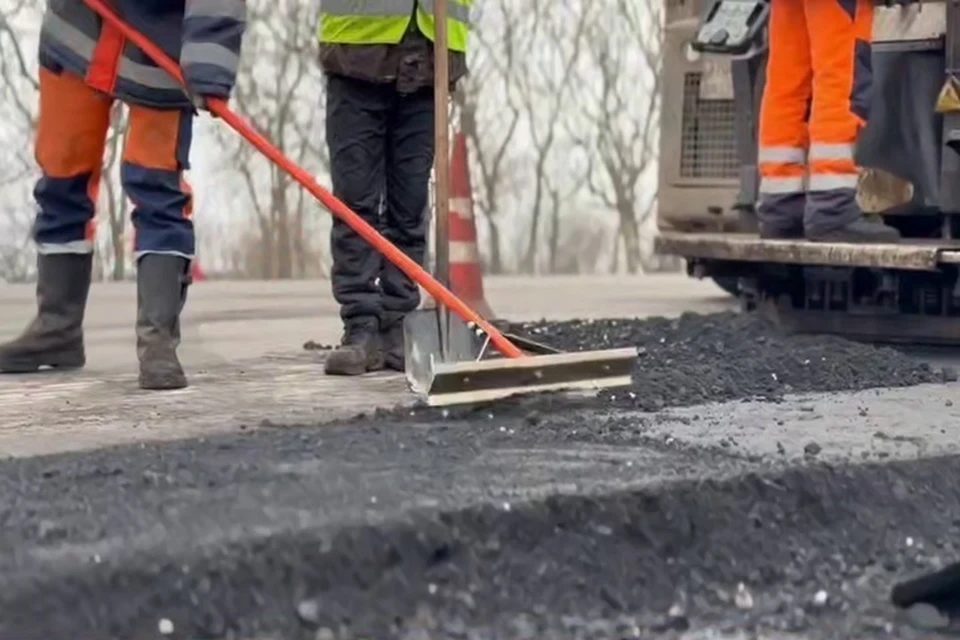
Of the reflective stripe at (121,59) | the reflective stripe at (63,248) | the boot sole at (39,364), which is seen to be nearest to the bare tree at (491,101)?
the boot sole at (39,364)

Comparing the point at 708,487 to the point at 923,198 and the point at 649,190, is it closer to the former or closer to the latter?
the point at 923,198

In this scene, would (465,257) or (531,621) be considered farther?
(465,257)

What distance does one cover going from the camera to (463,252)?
6988 mm

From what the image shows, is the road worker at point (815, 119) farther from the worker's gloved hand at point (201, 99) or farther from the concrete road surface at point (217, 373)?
the worker's gloved hand at point (201, 99)

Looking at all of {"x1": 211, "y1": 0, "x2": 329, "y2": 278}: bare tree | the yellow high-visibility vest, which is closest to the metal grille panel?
the yellow high-visibility vest

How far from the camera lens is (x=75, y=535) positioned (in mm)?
2953

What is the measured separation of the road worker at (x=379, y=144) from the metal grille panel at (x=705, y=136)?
2.18m

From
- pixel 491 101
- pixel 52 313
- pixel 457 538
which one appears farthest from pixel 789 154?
pixel 491 101

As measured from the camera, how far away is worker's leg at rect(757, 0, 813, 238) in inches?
247

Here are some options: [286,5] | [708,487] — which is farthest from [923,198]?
[286,5]

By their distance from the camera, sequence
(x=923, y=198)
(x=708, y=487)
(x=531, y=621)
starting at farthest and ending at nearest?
1. (x=923, y=198)
2. (x=708, y=487)
3. (x=531, y=621)

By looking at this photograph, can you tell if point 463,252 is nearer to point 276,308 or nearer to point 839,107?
point 839,107

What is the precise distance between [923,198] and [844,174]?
1.65 ft

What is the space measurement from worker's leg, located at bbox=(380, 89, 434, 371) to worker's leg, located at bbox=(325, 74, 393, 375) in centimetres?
5
